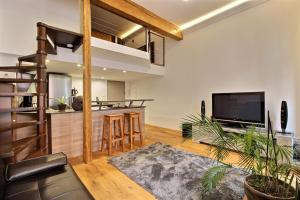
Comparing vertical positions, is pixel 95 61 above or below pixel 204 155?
above

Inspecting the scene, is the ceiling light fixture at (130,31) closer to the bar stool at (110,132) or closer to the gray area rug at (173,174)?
the bar stool at (110,132)

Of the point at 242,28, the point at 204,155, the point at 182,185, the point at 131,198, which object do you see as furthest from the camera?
the point at 242,28

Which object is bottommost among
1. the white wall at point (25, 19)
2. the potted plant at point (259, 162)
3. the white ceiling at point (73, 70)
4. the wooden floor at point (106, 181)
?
the wooden floor at point (106, 181)

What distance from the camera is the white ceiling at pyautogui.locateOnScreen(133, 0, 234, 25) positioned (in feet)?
12.4

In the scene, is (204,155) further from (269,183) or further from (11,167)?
(11,167)

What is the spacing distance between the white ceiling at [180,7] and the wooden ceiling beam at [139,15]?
5.1 inches

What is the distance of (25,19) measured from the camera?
3.57 m

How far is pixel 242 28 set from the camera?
396cm

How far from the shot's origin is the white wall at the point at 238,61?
10.8ft

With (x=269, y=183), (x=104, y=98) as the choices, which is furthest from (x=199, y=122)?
(x=104, y=98)

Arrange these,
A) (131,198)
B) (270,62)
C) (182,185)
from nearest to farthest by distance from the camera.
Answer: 1. (131,198)
2. (182,185)
3. (270,62)

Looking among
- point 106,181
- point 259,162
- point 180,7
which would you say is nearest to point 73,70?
point 180,7

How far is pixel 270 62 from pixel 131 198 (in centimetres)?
375

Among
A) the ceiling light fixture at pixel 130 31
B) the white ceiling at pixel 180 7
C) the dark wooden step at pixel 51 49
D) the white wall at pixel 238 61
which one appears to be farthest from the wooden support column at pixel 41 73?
the white wall at pixel 238 61
